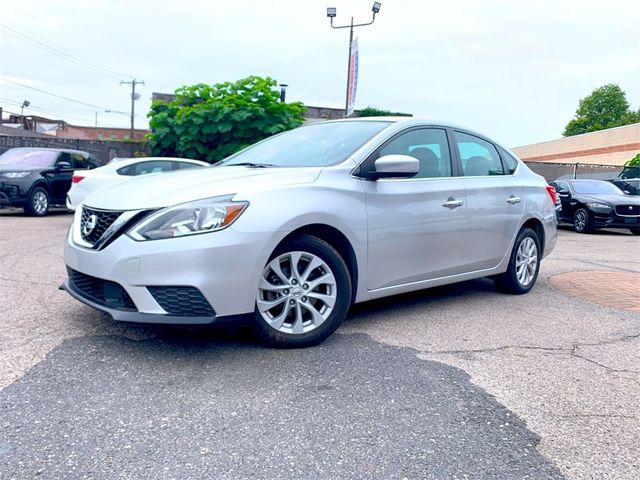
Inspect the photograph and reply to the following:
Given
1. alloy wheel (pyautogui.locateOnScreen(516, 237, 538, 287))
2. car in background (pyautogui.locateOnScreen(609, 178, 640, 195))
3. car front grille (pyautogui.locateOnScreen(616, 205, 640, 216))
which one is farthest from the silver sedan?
car in background (pyautogui.locateOnScreen(609, 178, 640, 195))

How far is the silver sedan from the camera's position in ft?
10.3

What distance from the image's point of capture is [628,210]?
13930 millimetres

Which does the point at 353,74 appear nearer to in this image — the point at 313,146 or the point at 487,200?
the point at 487,200

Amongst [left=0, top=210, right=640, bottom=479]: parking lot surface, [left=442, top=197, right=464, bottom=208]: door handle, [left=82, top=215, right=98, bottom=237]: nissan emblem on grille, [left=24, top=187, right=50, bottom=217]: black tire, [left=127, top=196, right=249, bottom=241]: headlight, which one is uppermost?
[left=442, top=197, right=464, bottom=208]: door handle

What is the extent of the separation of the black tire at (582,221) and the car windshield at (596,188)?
0.82 meters

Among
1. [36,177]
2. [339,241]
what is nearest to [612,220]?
[339,241]

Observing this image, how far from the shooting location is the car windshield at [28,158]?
12.3 m

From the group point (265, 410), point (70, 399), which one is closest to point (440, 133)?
point (265, 410)

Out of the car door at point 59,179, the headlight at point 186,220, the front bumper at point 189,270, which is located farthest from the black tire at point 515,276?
the car door at point 59,179

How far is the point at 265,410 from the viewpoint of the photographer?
8.91ft

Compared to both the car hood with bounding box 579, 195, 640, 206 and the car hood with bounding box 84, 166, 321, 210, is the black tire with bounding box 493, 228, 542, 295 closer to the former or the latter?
the car hood with bounding box 84, 166, 321, 210

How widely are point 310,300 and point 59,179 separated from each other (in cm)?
1080

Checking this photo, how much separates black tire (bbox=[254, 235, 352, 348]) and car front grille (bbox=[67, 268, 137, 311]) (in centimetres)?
76

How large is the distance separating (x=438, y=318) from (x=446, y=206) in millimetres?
908
